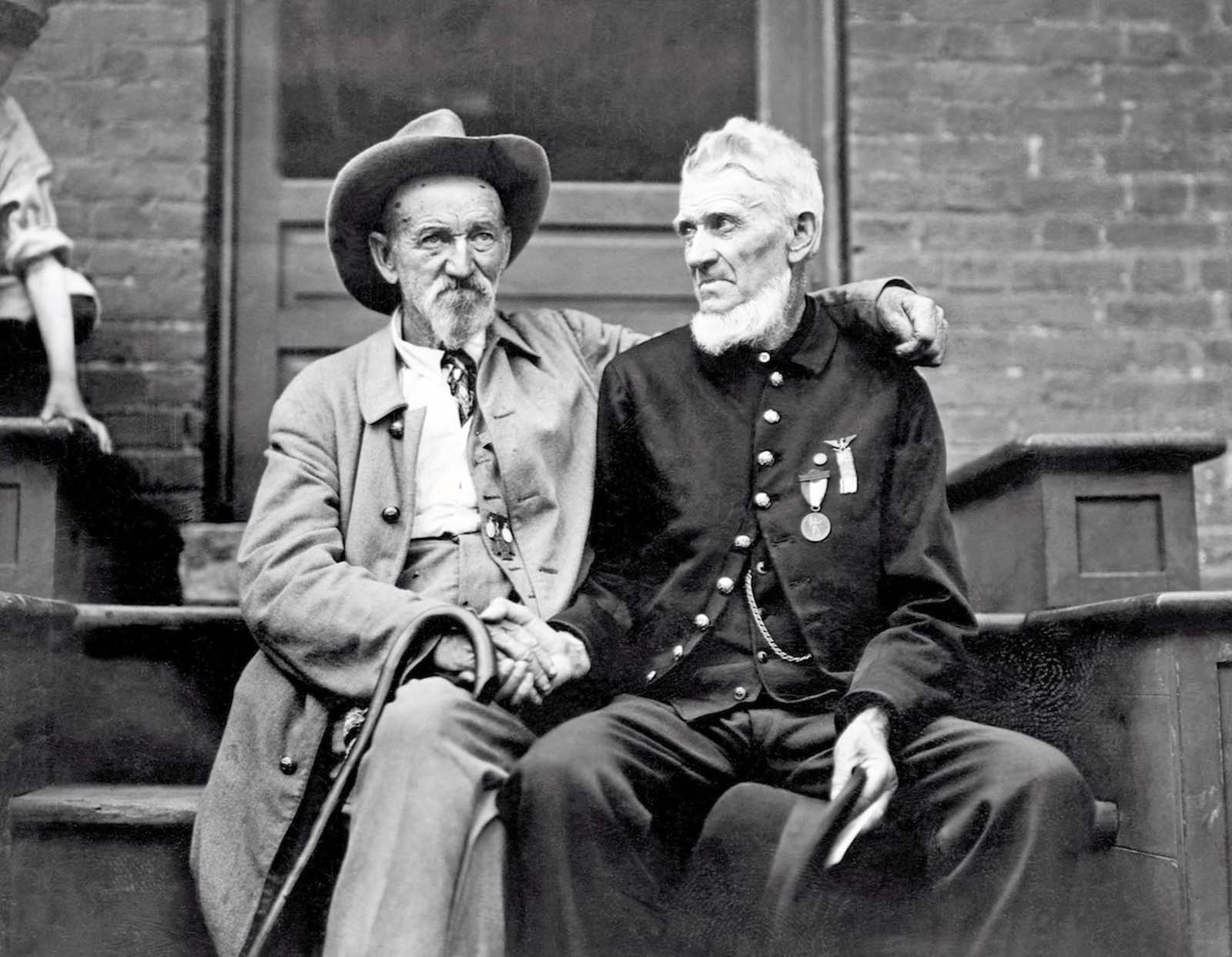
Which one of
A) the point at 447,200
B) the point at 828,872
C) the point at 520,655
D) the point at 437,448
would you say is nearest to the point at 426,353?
the point at 437,448

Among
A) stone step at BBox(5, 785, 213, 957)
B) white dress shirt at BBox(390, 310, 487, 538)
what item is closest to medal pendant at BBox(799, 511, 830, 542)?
white dress shirt at BBox(390, 310, 487, 538)

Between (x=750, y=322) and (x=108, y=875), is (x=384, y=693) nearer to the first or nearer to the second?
(x=108, y=875)

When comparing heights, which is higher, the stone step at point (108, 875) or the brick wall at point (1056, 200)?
the brick wall at point (1056, 200)

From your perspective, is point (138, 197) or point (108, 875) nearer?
point (108, 875)

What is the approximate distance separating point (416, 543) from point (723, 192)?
969mm

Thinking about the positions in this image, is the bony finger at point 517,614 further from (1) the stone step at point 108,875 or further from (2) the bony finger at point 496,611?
(1) the stone step at point 108,875

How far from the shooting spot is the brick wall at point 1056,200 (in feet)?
14.6

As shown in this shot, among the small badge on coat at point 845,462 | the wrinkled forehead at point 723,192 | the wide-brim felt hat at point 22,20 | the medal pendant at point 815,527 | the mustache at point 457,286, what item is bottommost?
the medal pendant at point 815,527

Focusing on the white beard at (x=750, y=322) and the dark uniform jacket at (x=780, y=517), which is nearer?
the dark uniform jacket at (x=780, y=517)

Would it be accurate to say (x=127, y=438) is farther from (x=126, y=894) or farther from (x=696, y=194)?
(x=696, y=194)

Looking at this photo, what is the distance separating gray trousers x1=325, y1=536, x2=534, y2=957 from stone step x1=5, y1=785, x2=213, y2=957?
671mm

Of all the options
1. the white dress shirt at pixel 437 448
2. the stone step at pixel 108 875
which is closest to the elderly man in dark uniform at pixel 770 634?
the white dress shirt at pixel 437 448

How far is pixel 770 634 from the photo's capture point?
275 cm

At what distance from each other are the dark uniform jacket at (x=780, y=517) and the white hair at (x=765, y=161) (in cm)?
23
